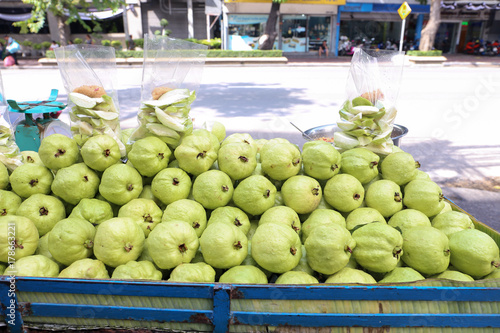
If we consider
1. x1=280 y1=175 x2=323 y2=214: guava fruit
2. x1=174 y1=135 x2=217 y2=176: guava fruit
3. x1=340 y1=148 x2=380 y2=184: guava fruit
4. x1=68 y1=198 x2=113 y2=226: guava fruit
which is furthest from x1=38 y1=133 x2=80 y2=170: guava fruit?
x1=340 y1=148 x2=380 y2=184: guava fruit

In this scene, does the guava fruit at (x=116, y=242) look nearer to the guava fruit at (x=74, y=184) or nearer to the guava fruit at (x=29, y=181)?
the guava fruit at (x=74, y=184)

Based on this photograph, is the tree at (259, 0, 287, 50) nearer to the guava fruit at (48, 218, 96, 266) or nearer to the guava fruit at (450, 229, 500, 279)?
the guava fruit at (450, 229, 500, 279)

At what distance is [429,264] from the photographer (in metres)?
1.83

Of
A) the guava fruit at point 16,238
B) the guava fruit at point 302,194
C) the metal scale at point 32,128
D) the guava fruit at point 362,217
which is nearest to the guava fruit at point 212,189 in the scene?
the guava fruit at point 302,194

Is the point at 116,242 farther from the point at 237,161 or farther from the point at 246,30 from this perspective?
the point at 246,30

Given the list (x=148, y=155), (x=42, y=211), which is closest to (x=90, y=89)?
(x=148, y=155)

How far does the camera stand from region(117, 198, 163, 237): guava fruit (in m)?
2.04

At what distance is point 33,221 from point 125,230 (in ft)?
2.18

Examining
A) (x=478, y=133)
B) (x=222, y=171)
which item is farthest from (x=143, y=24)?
(x=222, y=171)

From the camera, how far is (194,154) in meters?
2.22

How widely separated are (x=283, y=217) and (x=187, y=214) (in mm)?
590

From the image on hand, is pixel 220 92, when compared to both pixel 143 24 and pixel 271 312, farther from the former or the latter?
pixel 143 24

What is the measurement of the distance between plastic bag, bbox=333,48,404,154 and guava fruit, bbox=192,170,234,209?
102cm

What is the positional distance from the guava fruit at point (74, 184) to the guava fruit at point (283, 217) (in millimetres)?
1158
